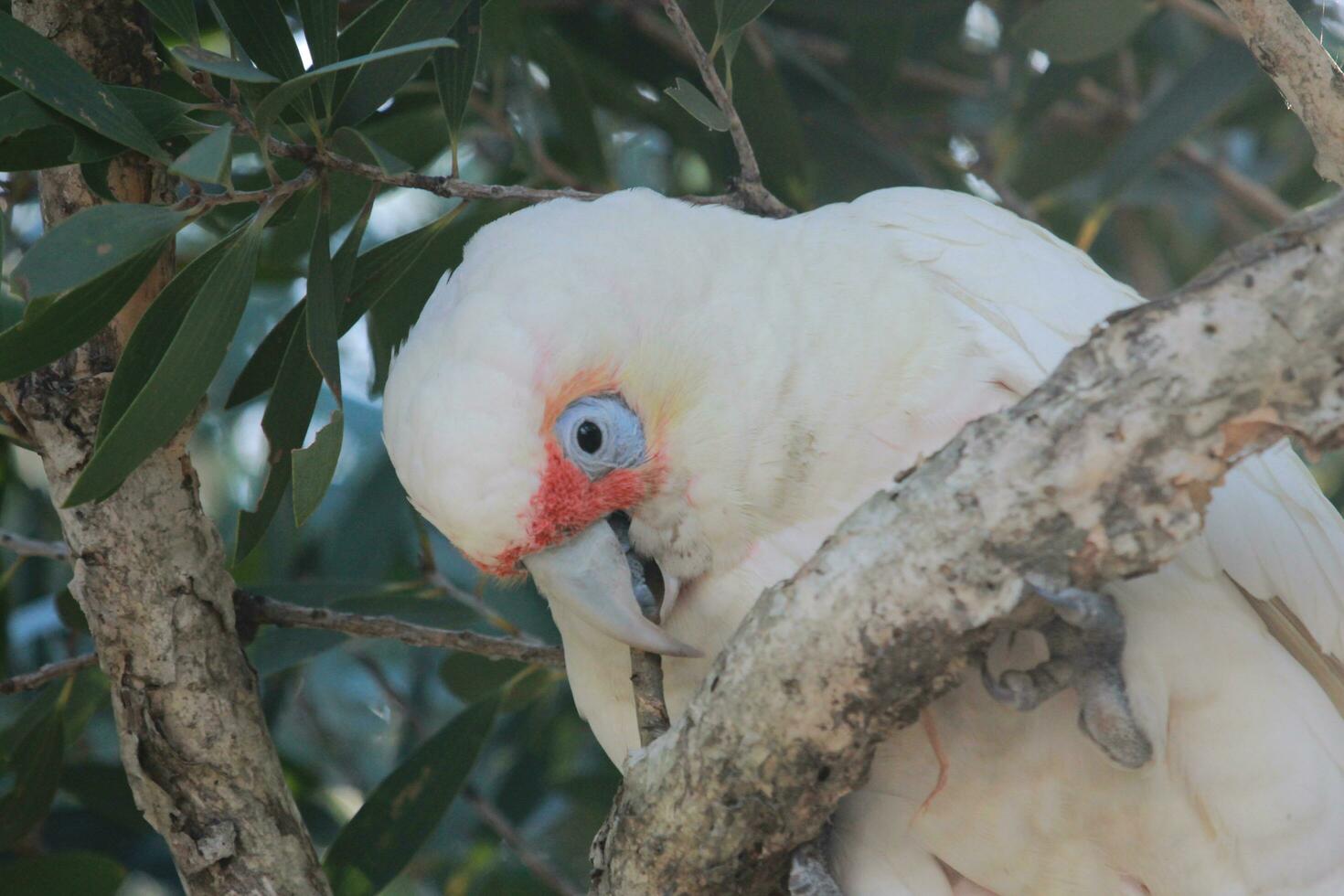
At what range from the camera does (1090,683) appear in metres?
1.56

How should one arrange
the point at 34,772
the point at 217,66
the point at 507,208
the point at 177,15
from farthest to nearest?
1. the point at 507,208
2. the point at 34,772
3. the point at 177,15
4. the point at 217,66

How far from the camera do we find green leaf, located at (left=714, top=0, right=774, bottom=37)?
1782 mm

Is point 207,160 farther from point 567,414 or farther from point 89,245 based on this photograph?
point 567,414

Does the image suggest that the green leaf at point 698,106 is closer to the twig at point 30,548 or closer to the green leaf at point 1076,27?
the green leaf at point 1076,27

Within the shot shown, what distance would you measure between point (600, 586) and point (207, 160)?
71 centimetres

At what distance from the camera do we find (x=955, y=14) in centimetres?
303

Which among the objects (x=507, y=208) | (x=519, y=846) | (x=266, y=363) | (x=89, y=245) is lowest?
(x=519, y=846)

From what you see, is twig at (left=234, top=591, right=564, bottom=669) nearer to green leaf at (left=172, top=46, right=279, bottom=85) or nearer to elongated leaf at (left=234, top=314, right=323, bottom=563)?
elongated leaf at (left=234, top=314, right=323, bottom=563)

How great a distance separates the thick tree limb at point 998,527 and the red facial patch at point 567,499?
321 mm

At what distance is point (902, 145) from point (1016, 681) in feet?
5.99

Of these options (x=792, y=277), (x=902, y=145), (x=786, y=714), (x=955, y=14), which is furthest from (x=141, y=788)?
(x=955, y=14)

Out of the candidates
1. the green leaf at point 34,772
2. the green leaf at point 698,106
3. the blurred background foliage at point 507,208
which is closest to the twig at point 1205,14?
the blurred background foliage at point 507,208

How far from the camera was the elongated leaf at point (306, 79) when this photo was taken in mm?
1357

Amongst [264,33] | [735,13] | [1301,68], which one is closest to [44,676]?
[264,33]
